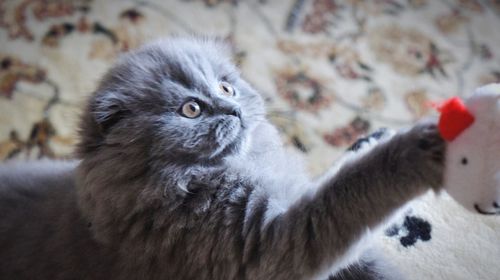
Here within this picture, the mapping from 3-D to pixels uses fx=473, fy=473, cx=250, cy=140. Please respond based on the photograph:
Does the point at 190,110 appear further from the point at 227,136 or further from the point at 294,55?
the point at 294,55

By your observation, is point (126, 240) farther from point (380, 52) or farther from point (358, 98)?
point (380, 52)

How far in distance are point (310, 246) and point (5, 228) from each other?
654mm

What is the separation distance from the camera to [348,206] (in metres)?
0.70

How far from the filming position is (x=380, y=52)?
6.10ft

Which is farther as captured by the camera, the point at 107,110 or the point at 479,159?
the point at 107,110

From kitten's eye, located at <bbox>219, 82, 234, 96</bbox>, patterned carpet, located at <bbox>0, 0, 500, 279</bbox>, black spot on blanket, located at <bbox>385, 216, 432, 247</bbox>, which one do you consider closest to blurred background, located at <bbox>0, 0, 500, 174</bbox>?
patterned carpet, located at <bbox>0, 0, 500, 279</bbox>

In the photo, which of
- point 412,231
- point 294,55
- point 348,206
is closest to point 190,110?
point 348,206

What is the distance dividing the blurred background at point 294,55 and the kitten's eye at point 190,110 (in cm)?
72

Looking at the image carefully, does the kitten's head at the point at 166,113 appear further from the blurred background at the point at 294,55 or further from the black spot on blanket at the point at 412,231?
the blurred background at the point at 294,55

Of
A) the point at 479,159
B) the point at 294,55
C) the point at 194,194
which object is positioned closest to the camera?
the point at 479,159

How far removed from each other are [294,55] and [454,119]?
1285 mm

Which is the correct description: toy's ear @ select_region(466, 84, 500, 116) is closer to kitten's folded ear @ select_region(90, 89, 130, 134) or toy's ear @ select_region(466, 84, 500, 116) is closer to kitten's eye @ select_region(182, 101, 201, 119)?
kitten's eye @ select_region(182, 101, 201, 119)

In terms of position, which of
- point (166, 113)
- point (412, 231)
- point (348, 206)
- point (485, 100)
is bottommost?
point (412, 231)

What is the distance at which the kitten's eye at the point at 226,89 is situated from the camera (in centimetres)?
95
